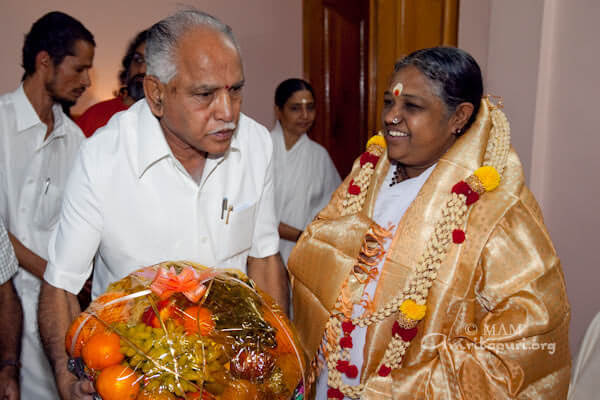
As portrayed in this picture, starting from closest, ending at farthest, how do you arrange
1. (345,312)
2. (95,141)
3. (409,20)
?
(95,141), (345,312), (409,20)

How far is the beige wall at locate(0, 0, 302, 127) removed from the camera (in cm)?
372

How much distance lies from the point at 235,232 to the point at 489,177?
0.88 metres

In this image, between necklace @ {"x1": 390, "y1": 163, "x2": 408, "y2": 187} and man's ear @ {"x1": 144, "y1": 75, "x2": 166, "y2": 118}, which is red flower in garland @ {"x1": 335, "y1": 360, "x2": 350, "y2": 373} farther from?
man's ear @ {"x1": 144, "y1": 75, "x2": 166, "y2": 118}

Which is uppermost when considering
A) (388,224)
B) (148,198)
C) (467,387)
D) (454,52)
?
(454,52)

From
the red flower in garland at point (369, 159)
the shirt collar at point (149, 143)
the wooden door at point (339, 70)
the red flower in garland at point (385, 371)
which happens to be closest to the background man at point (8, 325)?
the shirt collar at point (149, 143)

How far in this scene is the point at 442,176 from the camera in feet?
5.20

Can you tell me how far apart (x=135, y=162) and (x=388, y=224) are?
0.90m

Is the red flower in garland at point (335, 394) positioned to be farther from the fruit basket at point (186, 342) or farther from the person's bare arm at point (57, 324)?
the person's bare arm at point (57, 324)

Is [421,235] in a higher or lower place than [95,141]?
lower

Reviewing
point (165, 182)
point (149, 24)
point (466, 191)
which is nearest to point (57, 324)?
point (165, 182)

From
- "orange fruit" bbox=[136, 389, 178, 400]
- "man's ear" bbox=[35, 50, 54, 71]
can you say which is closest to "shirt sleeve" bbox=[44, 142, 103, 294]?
"orange fruit" bbox=[136, 389, 178, 400]

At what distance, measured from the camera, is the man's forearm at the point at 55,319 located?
1.43 m

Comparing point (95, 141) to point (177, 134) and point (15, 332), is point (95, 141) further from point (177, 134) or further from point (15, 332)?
point (15, 332)

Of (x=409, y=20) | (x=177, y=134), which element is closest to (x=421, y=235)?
(x=177, y=134)
